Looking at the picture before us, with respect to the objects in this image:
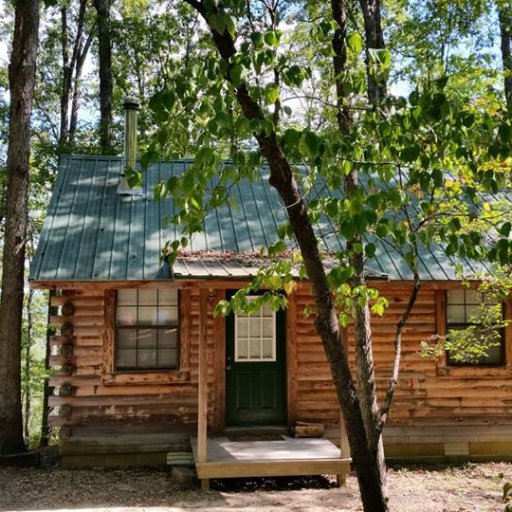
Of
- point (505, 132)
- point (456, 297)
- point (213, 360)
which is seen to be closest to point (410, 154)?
point (505, 132)

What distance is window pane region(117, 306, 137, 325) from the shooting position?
9.56m

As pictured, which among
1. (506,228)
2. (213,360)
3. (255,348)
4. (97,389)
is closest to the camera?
(506,228)

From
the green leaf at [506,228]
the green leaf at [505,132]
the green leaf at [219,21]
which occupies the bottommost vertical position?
the green leaf at [506,228]

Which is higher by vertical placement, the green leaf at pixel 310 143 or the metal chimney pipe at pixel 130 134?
the metal chimney pipe at pixel 130 134

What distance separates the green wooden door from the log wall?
0.56 feet

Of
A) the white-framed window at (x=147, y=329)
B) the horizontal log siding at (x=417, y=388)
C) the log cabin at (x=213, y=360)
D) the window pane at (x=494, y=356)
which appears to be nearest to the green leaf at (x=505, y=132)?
the log cabin at (x=213, y=360)

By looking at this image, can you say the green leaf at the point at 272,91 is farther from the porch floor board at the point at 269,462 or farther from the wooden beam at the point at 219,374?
the wooden beam at the point at 219,374

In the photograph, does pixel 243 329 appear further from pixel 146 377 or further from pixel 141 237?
pixel 141 237

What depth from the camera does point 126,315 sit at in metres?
9.59

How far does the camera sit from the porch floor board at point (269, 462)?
7926 millimetres

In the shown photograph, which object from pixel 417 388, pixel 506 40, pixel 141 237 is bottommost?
pixel 417 388

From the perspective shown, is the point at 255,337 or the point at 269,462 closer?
the point at 269,462

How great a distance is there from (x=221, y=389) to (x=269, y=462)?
1.92m

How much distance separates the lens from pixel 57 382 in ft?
29.9
